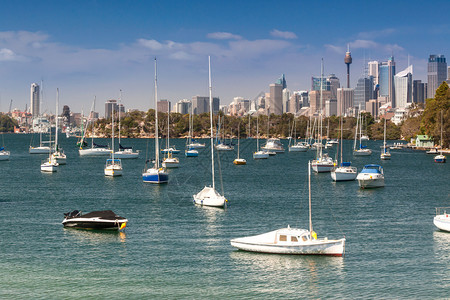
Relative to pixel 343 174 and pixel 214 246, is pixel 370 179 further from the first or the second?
pixel 214 246

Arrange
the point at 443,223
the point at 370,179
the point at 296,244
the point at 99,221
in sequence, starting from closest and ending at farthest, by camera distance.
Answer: the point at 296,244, the point at 443,223, the point at 99,221, the point at 370,179

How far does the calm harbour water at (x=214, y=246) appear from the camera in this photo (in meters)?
35.0

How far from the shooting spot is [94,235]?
160 ft

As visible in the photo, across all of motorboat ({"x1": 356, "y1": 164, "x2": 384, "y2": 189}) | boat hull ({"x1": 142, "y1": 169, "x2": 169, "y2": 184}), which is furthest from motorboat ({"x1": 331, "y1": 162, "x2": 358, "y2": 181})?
boat hull ({"x1": 142, "y1": 169, "x2": 169, "y2": 184})

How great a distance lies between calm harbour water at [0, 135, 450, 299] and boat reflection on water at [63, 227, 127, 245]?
0.09 m

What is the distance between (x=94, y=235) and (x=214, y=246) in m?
11.2

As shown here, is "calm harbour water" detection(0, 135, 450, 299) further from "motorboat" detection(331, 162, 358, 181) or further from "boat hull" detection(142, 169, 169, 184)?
"motorboat" detection(331, 162, 358, 181)

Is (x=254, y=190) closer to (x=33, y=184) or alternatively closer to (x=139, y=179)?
Result: (x=139, y=179)

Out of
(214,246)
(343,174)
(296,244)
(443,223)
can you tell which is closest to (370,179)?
(343,174)

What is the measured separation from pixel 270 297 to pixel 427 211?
3472 centimetres

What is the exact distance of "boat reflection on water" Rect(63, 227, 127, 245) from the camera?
46625 mm

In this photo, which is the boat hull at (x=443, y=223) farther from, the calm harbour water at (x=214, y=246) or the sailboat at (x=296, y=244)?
the sailboat at (x=296, y=244)

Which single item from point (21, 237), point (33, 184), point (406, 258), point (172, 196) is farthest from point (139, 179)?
point (406, 258)

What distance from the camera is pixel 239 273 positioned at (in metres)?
37.7
